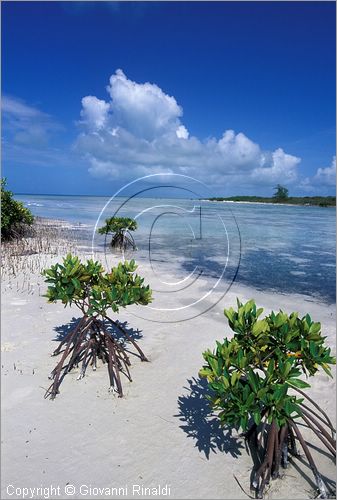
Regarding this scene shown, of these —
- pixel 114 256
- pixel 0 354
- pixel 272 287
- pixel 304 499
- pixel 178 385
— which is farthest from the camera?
pixel 114 256

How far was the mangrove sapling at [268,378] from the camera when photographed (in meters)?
2.44

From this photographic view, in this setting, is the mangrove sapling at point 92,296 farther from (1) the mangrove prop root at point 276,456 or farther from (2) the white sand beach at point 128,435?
(1) the mangrove prop root at point 276,456

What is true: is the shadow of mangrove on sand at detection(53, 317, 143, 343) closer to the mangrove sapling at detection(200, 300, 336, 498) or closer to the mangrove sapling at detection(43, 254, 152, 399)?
the mangrove sapling at detection(43, 254, 152, 399)

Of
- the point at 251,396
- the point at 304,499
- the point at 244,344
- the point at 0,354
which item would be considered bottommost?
the point at 304,499

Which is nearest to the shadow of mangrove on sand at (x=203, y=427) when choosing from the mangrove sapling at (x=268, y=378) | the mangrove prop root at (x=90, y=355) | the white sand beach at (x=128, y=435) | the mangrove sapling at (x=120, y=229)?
the white sand beach at (x=128, y=435)

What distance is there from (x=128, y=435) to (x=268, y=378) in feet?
5.24

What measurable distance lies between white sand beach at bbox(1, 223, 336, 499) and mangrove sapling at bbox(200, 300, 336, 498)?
28 cm

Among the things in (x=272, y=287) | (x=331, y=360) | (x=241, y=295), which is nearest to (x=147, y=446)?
(x=331, y=360)

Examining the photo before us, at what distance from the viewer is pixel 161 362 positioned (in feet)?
15.3

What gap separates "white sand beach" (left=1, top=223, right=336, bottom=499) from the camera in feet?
8.95

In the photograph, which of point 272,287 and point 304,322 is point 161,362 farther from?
point 272,287

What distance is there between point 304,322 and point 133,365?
2576 mm

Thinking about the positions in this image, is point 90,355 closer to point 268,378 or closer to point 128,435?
point 128,435

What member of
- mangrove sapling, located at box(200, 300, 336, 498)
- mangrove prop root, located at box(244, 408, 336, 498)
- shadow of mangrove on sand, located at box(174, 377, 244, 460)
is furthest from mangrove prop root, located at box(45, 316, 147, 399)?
mangrove prop root, located at box(244, 408, 336, 498)
